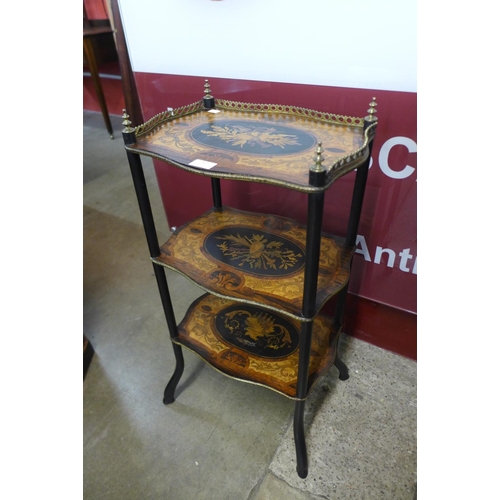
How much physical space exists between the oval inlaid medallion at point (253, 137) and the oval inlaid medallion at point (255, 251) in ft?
1.16

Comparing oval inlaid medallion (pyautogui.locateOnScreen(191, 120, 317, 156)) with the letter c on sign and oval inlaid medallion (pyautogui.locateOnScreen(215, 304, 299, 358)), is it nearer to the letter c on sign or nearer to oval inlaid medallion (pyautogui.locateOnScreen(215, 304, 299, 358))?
the letter c on sign

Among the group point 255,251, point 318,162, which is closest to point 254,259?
point 255,251

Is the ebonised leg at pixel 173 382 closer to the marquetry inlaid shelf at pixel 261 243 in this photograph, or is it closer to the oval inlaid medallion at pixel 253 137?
the marquetry inlaid shelf at pixel 261 243

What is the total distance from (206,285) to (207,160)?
0.36m

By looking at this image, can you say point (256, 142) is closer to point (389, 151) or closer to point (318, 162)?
point (318, 162)

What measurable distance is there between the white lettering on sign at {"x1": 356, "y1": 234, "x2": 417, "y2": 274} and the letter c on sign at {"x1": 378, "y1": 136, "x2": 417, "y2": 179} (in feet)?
0.91

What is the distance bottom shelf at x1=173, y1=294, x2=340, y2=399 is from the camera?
1.21 metres

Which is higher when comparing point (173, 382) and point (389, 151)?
point (389, 151)

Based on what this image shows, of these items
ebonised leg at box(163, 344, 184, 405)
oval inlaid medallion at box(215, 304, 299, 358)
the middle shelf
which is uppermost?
the middle shelf

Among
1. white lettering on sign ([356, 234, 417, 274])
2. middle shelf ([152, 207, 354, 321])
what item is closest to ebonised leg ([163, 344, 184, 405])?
middle shelf ([152, 207, 354, 321])

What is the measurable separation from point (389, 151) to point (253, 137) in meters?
0.47

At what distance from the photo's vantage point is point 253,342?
4.34 ft

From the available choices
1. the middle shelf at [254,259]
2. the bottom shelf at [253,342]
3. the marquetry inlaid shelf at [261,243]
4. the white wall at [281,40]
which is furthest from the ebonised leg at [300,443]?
the white wall at [281,40]

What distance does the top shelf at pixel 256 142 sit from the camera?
811 mm
